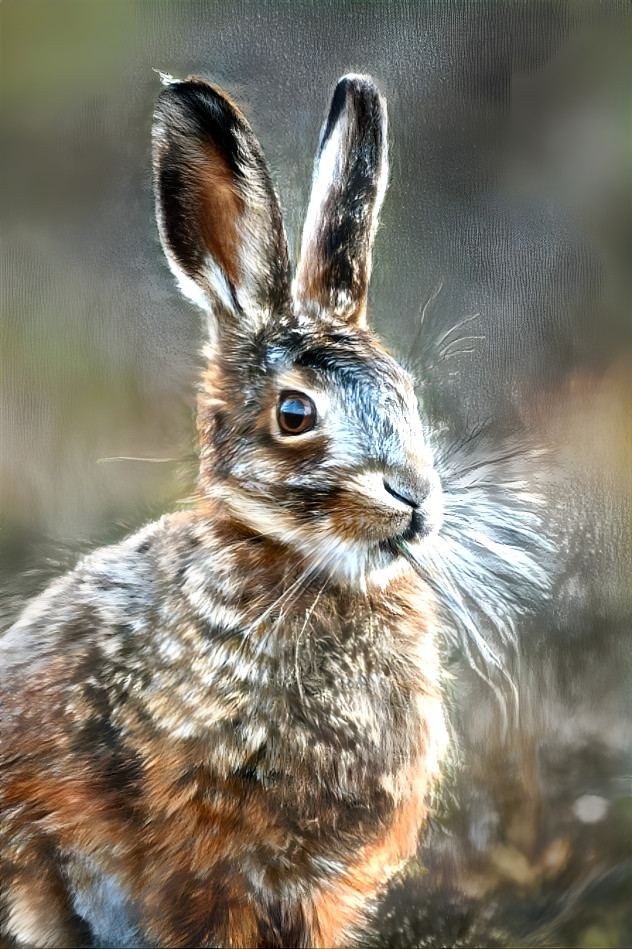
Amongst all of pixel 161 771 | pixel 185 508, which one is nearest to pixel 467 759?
pixel 161 771

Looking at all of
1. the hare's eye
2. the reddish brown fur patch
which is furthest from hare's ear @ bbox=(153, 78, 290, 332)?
the hare's eye

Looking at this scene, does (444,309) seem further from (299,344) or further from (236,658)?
(236,658)

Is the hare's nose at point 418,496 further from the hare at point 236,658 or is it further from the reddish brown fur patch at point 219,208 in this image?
the reddish brown fur patch at point 219,208

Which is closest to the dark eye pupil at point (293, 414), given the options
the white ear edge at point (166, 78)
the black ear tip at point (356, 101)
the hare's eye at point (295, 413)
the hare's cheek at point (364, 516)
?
the hare's eye at point (295, 413)

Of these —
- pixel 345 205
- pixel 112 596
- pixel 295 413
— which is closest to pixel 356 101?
pixel 345 205

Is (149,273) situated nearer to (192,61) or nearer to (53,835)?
(192,61)
